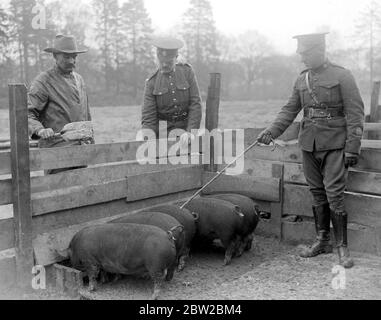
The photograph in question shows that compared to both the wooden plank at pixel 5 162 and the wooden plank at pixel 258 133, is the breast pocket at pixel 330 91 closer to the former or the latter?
the wooden plank at pixel 258 133

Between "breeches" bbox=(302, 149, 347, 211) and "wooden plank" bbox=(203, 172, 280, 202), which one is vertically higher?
"breeches" bbox=(302, 149, 347, 211)

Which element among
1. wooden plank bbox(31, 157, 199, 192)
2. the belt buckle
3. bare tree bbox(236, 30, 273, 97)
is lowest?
wooden plank bbox(31, 157, 199, 192)

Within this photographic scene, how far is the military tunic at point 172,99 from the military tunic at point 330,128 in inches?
53.7

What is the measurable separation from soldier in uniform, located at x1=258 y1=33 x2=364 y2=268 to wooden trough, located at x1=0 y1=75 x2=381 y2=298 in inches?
13.1

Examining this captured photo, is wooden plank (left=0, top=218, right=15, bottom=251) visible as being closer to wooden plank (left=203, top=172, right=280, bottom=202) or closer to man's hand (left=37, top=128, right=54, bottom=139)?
man's hand (left=37, top=128, right=54, bottom=139)

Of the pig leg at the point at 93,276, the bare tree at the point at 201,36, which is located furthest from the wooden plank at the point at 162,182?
the bare tree at the point at 201,36

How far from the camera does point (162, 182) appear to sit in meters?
5.84

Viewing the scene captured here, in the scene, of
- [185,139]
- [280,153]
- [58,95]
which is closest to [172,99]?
[185,139]

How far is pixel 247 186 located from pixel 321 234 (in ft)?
3.66

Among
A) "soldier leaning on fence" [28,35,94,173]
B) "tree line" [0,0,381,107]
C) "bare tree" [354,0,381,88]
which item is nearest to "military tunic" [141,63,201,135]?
"soldier leaning on fence" [28,35,94,173]

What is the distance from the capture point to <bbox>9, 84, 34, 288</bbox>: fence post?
4367mm

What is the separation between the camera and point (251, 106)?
120 feet
